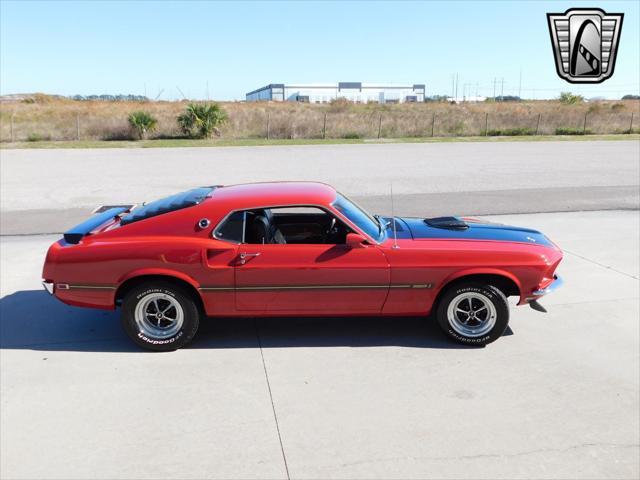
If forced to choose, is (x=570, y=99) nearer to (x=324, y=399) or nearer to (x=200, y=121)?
(x=200, y=121)

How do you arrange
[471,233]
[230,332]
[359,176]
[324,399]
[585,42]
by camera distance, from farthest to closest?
[359,176] → [585,42] → [230,332] → [471,233] → [324,399]

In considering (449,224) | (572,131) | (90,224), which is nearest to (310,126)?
(572,131)

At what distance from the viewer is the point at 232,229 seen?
16.1 feet

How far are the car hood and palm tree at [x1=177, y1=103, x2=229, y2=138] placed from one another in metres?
28.0

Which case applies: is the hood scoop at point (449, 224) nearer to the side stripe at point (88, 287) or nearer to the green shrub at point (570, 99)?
the side stripe at point (88, 287)

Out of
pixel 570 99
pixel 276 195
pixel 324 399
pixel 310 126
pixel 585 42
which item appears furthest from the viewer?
pixel 570 99

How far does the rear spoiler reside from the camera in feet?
16.4

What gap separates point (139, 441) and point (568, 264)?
19.3ft

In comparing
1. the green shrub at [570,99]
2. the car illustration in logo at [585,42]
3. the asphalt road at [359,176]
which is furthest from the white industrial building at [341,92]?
the car illustration in logo at [585,42]

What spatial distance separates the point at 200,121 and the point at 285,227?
27.8 m

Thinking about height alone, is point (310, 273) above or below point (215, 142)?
below

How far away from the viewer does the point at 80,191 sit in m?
14.1

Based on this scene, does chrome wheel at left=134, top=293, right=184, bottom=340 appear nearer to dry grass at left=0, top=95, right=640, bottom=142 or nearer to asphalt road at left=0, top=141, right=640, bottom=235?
asphalt road at left=0, top=141, right=640, bottom=235

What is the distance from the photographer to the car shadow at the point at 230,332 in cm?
514
